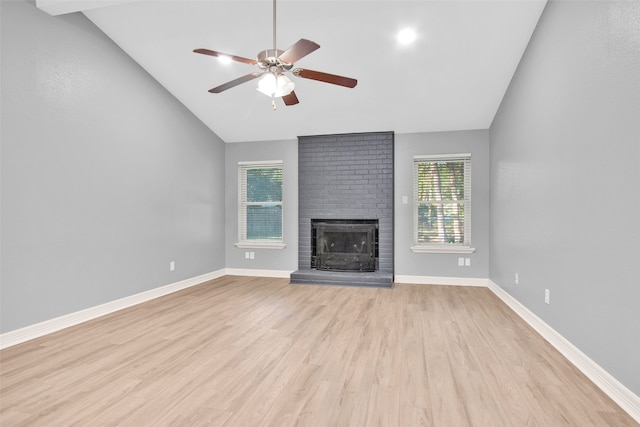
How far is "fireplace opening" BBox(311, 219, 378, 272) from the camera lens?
5512mm

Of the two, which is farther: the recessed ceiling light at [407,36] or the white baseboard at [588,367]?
the recessed ceiling light at [407,36]

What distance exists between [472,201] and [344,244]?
6.96 ft

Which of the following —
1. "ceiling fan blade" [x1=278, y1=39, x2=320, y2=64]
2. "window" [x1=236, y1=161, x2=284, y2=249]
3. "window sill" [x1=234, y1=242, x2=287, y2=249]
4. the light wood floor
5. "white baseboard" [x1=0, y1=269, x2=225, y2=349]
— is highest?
"ceiling fan blade" [x1=278, y1=39, x2=320, y2=64]

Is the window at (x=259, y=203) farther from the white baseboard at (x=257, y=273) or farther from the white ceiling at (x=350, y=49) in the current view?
the white ceiling at (x=350, y=49)

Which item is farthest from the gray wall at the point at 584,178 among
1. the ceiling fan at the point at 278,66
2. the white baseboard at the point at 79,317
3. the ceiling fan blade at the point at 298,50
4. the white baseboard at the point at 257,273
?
the white baseboard at the point at 79,317

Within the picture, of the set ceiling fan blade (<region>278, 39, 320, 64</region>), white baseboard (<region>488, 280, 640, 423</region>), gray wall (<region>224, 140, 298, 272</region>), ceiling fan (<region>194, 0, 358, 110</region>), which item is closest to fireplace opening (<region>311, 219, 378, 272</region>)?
gray wall (<region>224, 140, 298, 272</region>)

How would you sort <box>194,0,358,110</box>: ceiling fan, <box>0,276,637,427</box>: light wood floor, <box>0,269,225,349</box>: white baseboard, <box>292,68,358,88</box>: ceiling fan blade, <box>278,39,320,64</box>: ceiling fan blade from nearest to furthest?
1. <box>0,276,637,427</box>: light wood floor
2. <box>278,39,320,64</box>: ceiling fan blade
3. <box>194,0,358,110</box>: ceiling fan
4. <box>292,68,358,88</box>: ceiling fan blade
5. <box>0,269,225,349</box>: white baseboard

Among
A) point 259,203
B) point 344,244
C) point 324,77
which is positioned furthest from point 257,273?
point 324,77

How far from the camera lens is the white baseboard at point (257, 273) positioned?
585 cm

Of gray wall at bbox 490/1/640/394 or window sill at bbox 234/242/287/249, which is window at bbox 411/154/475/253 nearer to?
gray wall at bbox 490/1/640/394

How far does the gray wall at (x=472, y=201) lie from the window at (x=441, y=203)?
0.31ft

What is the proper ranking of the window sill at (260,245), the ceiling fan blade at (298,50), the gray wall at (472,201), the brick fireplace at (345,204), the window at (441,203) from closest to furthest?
1. the ceiling fan blade at (298,50)
2. the gray wall at (472,201)
3. the window at (441,203)
4. the brick fireplace at (345,204)
5. the window sill at (260,245)

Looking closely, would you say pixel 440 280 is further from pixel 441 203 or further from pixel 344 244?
pixel 344 244

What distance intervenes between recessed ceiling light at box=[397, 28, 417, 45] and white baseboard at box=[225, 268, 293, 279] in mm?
3907
